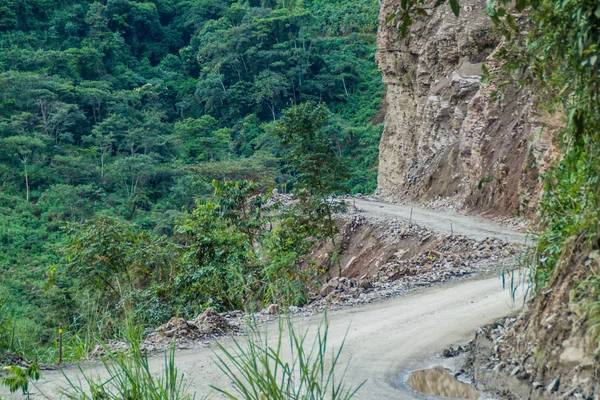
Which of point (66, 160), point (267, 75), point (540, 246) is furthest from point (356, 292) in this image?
point (267, 75)

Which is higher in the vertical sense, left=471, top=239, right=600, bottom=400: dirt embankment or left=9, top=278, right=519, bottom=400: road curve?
left=471, top=239, right=600, bottom=400: dirt embankment

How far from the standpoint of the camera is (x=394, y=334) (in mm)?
8109

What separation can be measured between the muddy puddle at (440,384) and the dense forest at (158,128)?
6.81 metres

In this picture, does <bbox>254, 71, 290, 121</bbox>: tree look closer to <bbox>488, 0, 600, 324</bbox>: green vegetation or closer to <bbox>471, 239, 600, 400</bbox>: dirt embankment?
<bbox>488, 0, 600, 324</bbox>: green vegetation

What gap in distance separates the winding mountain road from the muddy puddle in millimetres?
130

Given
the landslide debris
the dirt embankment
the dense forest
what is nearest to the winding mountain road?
the landslide debris

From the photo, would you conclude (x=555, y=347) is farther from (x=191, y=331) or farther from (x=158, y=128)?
(x=158, y=128)

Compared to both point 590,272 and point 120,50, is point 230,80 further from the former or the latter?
point 590,272

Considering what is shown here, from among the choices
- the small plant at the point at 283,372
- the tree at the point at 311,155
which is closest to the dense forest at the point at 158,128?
the tree at the point at 311,155

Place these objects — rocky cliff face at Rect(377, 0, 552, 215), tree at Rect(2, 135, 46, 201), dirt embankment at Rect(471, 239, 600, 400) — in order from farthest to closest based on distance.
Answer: tree at Rect(2, 135, 46, 201) < rocky cliff face at Rect(377, 0, 552, 215) < dirt embankment at Rect(471, 239, 600, 400)

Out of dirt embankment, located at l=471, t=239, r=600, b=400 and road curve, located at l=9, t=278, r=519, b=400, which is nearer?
dirt embankment, located at l=471, t=239, r=600, b=400

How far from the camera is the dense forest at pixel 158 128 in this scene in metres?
15.6

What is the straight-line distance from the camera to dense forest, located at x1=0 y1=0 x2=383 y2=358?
15.6m

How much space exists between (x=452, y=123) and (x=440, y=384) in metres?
20.3
